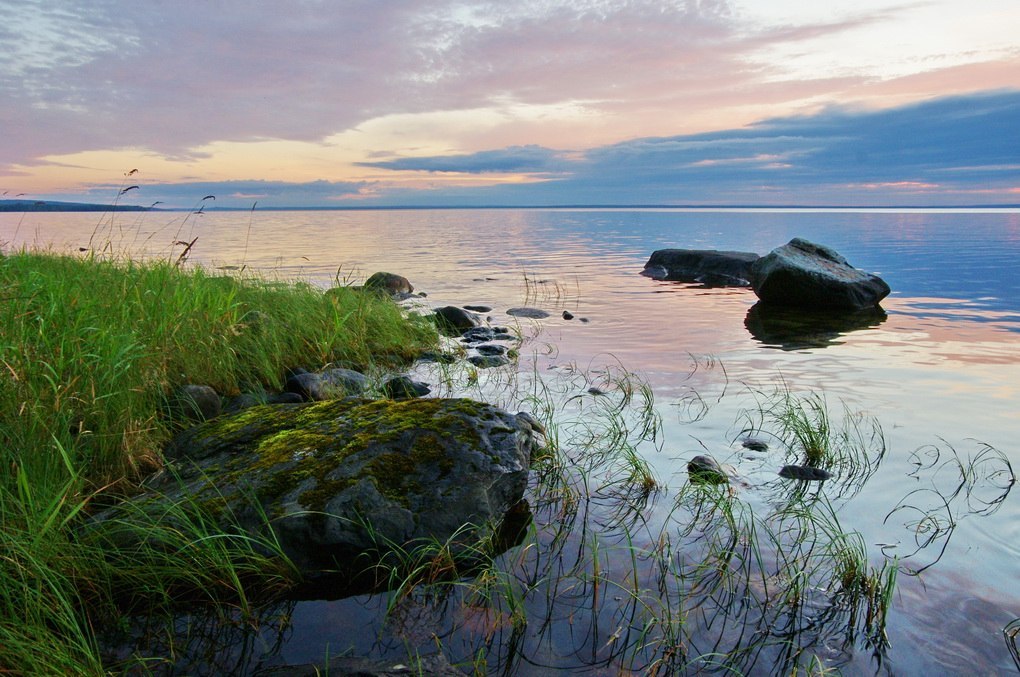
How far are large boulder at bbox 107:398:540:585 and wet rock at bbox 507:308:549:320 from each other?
10.4 m

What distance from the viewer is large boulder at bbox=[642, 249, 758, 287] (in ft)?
78.2

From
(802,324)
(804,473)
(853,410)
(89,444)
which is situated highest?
(89,444)

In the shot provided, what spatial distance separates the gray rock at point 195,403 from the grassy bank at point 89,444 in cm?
15

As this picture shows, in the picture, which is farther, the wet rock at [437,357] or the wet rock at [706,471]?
the wet rock at [437,357]

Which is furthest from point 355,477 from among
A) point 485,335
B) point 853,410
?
point 485,335

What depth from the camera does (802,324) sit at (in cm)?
1439

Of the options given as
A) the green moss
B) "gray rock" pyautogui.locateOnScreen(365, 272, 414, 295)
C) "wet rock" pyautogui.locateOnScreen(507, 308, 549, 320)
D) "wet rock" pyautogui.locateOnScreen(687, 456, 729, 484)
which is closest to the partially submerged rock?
"wet rock" pyautogui.locateOnScreen(687, 456, 729, 484)

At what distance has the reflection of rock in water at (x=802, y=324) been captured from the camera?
1248 centimetres

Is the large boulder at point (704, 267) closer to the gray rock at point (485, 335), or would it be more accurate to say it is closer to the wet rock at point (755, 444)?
the gray rock at point (485, 335)

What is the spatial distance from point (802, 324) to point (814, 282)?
2.43 metres

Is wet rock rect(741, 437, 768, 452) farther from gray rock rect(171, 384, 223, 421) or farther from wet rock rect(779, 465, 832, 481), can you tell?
gray rock rect(171, 384, 223, 421)

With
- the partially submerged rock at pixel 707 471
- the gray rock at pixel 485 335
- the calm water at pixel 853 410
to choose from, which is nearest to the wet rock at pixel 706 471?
the partially submerged rock at pixel 707 471

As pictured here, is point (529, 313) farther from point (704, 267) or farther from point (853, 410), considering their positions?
point (704, 267)

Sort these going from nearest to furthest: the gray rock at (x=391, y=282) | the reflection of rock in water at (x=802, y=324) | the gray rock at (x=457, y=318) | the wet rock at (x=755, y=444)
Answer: the wet rock at (x=755, y=444) < the reflection of rock in water at (x=802, y=324) < the gray rock at (x=457, y=318) < the gray rock at (x=391, y=282)
